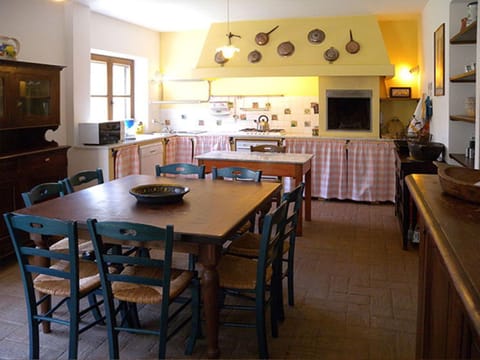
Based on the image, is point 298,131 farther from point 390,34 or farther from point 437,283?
point 437,283

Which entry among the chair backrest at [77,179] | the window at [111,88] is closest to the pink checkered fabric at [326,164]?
the window at [111,88]

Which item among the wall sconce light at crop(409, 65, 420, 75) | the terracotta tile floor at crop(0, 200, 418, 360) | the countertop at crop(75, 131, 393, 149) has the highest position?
the wall sconce light at crop(409, 65, 420, 75)

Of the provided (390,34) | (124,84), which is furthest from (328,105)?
(124,84)

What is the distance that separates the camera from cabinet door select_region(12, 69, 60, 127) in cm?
430

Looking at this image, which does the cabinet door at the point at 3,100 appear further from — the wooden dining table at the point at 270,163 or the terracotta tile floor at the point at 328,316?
the wooden dining table at the point at 270,163

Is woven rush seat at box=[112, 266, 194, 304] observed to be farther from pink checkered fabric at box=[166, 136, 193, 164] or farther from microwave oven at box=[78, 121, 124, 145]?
pink checkered fabric at box=[166, 136, 193, 164]

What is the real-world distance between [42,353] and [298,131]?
528 cm

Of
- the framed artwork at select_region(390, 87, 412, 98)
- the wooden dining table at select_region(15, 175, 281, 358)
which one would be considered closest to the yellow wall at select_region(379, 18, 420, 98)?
the framed artwork at select_region(390, 87, 412, 98)

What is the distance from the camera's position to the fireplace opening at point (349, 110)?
263 inches

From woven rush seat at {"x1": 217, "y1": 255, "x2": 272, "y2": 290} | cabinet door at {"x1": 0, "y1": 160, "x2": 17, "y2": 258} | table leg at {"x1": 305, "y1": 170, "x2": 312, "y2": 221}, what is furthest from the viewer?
table leg at {"x1": 305, "y1": 170, "x2": 312, "y2": 221}

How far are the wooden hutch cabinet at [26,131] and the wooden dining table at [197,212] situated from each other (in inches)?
44.6

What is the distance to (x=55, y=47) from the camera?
5355 mm

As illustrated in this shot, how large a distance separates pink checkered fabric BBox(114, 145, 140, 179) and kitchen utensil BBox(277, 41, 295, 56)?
2454 mm

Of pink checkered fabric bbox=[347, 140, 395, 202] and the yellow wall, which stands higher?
the yellow wall
